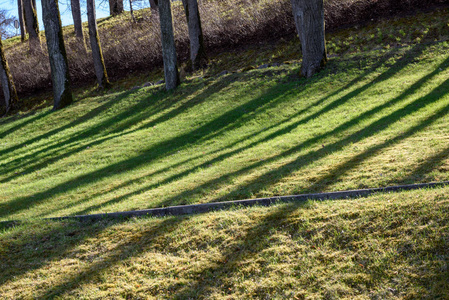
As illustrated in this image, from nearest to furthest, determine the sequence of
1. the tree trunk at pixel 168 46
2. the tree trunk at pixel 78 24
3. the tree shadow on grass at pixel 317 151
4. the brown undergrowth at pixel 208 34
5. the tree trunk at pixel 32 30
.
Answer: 1. the tree shadow on grass at pixel 317 151
2. the tree trunk at pixel 168 46
3. the brown undergrowth at pixel 208 34
4. the tree trunk at pixel 78 24
5. the tree trunk at pixel 32 30

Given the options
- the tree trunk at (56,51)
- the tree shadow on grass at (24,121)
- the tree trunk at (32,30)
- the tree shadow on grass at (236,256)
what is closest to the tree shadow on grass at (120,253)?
the tree shadow on grass at (236,256)

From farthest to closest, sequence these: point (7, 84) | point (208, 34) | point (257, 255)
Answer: point (208, 34), point (7, 84), point (257, 255)

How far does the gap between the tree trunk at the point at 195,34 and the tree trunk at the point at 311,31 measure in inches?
249

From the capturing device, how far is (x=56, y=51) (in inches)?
699

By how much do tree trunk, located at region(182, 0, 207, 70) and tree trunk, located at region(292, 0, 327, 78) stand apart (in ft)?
20.7

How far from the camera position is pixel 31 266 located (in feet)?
15.3

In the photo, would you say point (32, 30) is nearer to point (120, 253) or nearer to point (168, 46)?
point (168, 46)

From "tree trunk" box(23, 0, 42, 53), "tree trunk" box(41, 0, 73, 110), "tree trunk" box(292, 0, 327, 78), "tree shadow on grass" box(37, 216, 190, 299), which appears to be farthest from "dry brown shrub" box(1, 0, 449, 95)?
"tree shadow on grass" box(37, 216, 190, 299)

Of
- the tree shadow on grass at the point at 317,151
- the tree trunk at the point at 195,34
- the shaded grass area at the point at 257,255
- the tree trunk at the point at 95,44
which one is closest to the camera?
the shaded grass area at the point at 257,255

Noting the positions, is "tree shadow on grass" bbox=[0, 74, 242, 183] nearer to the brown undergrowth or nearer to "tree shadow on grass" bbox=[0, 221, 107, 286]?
"tree shadow on grass" bbox=[0, 221, 107, 286]

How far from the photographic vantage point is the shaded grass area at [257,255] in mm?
3451

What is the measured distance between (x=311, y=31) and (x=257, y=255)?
11526mm

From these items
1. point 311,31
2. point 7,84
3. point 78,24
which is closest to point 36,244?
point 311,31

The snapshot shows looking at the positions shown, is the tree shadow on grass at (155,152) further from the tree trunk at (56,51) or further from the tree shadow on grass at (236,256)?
the tree trunk at (56,51)
